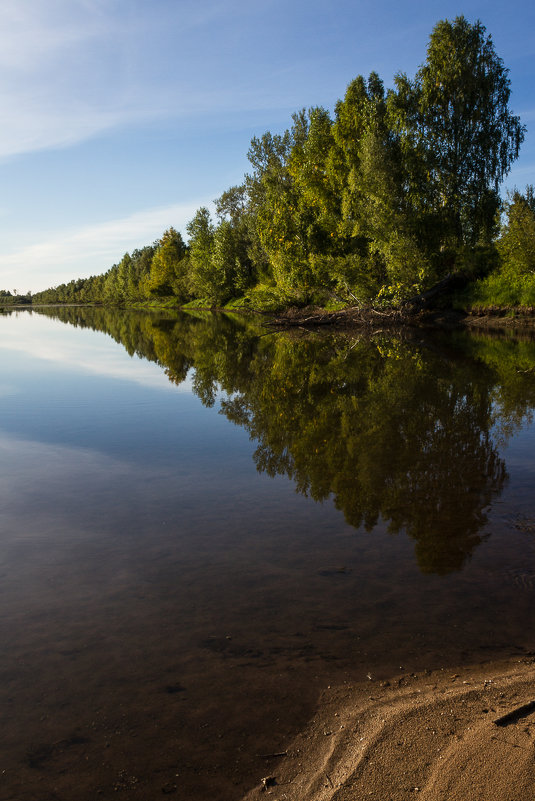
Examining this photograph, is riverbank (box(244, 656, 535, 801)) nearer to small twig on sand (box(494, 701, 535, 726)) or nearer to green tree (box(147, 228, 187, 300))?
small twig on sand (box(494, 701, 535, 726))

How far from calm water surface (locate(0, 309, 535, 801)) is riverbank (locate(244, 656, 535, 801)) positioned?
20cm

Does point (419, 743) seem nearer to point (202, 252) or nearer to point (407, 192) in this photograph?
point (407, 192)

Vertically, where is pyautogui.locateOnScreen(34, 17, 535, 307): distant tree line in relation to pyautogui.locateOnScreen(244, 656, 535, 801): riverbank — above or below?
above

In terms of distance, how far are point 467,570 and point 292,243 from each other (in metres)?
39.0

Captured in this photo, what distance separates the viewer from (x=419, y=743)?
336 cm

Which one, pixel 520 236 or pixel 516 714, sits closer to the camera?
pixel 516 714

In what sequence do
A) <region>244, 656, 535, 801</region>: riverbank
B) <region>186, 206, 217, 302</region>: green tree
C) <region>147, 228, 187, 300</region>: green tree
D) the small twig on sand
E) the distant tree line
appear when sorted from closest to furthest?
<region>244, 656, 535, 801</region>: riverbank, the small twig on sand, the distant tree line, <region>186, 206, 217, 302</region>: green tree, <region>147, 228, 187, 300</region>: green tree

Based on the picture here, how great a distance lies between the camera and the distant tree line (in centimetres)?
3869

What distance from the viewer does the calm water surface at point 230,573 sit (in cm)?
369

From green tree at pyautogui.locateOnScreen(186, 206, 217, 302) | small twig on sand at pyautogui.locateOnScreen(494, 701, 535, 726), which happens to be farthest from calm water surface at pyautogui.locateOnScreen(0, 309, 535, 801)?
green tree at pyautogui.locateOnScreen(186, 206, 217, 302)

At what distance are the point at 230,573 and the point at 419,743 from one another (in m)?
2.90

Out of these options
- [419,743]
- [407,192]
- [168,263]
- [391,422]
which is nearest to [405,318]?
[407,192]

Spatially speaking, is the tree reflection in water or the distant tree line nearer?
the tree reflection in water

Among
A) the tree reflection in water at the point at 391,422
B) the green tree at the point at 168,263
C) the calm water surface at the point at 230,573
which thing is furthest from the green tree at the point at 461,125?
the green tree at the point at 168,263
